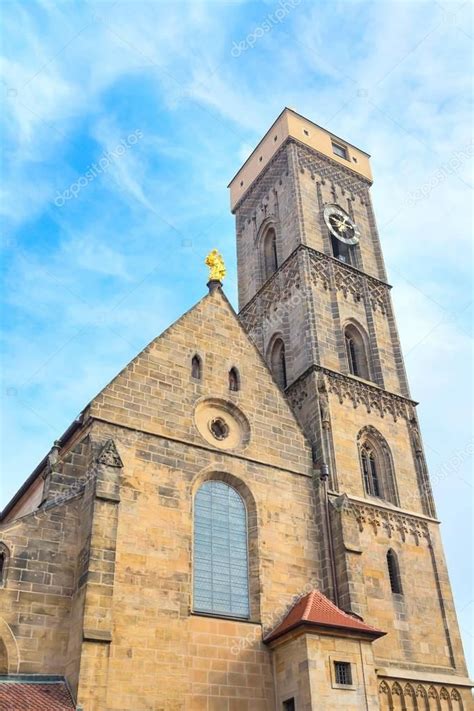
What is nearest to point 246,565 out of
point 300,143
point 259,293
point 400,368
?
point 400,368

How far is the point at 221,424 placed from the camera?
21.9 meters

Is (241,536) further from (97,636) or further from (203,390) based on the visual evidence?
(97,636)

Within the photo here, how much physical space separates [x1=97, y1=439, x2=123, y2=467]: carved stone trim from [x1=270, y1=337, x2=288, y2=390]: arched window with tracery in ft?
37.0

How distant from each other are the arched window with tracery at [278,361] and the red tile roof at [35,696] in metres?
15.7

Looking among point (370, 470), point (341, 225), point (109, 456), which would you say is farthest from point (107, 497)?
point (341, 225)

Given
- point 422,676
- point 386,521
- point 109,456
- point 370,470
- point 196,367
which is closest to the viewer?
point 109,456

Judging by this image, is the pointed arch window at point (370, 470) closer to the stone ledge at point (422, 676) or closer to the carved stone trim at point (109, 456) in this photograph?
the stone ledge at point (422, 676)

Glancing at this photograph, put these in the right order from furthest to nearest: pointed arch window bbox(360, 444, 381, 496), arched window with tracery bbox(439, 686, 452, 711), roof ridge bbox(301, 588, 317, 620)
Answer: pointed arch window bbox(360, 444, 381, 496) < arched window with tracery bbox(439, 686, 452, 711) < roof ridge bbox(301, 588, 317, 620)

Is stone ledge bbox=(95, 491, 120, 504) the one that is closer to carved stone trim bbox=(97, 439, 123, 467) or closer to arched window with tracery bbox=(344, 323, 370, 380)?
carved stone trim bbox=(97, 439, 123, 467)

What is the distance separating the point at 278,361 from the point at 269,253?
7.03 meters

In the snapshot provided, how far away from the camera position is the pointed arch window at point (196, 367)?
22125 mm

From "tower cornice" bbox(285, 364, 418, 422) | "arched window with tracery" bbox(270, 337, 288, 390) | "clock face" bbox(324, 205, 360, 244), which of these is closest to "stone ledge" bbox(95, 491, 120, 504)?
"tower cornice" bbox(285, 364, 418, 422)

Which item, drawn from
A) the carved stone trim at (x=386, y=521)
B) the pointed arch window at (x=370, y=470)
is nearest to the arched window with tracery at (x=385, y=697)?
the carved stone trim at (x=386, y=521)

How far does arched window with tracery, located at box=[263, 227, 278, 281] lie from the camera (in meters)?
33.3
